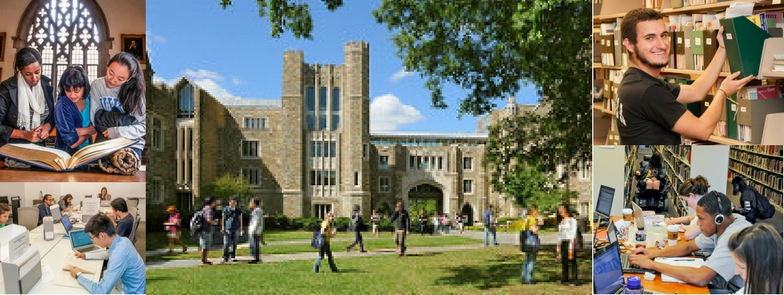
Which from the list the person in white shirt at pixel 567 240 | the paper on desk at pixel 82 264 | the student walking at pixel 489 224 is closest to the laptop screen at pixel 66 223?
the paper on desk at pixel 82 264

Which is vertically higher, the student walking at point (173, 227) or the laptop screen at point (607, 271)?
the student walking at point (173, 227)

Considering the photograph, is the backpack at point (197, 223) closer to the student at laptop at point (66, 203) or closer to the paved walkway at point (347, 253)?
the paved walkway at point (347, 253)

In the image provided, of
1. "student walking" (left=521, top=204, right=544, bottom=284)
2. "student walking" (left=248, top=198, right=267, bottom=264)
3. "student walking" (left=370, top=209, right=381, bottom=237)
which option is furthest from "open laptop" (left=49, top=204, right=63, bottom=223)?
"student walking" (left=521, top=204, right=544, bottom=284)

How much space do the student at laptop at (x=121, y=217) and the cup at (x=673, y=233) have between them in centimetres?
440

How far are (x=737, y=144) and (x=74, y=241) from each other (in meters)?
5.21

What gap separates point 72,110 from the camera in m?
5.66

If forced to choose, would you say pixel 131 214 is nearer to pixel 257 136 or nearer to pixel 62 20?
pixel 257 136

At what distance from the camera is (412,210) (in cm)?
608

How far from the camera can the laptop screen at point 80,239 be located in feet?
17.8

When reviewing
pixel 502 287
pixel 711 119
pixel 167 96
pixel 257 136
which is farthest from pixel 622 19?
pixel 167 96

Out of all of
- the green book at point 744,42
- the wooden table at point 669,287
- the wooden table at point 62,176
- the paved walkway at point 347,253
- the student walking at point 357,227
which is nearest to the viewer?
the green book at point 744,42

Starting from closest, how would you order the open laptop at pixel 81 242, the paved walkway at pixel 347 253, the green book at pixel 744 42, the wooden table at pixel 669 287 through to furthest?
the green book at pixel 744 42, the wooden table at pixel 669 287, the open laptop at pixel 81 242, the paved walkway at pixel 347 253

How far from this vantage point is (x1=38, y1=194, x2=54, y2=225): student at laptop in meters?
5.59

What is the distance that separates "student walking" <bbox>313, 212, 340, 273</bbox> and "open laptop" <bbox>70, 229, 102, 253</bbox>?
180 cm
